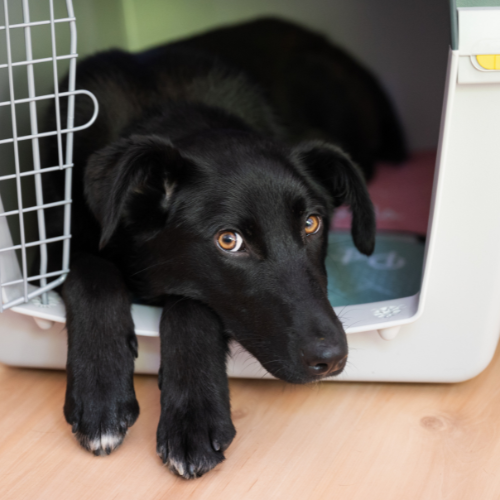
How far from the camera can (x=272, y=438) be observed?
136 cm

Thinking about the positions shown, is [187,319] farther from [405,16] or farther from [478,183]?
[405,16]

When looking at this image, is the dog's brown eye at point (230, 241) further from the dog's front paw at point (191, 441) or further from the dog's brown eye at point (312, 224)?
the dog's front paw at point (191, 441)

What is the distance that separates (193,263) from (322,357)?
0.38 metres

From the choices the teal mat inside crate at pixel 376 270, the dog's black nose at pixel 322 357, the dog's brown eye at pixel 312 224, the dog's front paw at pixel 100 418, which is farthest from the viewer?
the teal mat inside crate at pixel 376 270

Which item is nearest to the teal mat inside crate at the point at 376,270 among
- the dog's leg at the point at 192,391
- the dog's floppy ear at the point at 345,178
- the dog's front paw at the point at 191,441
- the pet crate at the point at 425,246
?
the pet crate at the point at 425,246

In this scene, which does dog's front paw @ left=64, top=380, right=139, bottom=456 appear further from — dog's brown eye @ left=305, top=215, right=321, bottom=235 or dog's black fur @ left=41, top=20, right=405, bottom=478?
dog's brown eye @ left=305, top=215, right=321, bottom=235

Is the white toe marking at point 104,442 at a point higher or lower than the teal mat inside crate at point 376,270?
A: higher

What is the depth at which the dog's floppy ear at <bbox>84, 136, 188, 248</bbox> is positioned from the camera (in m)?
1.23

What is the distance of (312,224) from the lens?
1.39 metres

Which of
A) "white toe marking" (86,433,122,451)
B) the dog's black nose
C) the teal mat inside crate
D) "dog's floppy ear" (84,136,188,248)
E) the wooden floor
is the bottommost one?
the teal mat inside crate

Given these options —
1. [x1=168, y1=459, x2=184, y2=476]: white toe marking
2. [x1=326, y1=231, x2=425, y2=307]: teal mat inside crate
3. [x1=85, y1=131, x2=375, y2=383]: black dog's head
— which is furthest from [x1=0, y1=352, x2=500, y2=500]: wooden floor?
[x1=326, y1=231, x2=425, y2=307]: teal mat inside crate

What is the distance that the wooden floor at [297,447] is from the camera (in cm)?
121

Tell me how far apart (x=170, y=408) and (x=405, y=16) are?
95.3 inches

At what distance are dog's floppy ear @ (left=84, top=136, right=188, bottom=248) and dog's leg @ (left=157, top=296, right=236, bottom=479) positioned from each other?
0.23 m
